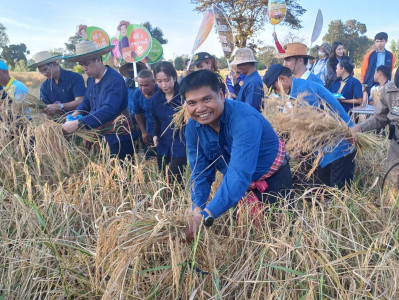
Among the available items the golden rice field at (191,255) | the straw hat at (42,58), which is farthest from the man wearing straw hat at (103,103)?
the golden rice field at (191,255)

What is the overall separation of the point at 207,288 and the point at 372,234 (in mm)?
1014

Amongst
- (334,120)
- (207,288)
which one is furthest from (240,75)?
(207,288)

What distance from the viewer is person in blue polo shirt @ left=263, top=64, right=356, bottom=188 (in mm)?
2465

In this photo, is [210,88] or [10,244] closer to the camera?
[210,88]

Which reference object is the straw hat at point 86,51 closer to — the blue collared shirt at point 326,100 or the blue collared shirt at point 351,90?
the blue collared shirt at point 326,100

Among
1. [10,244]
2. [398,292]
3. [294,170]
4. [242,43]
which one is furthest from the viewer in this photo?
[242,43]

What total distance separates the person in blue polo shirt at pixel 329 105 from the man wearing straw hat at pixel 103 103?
146cm

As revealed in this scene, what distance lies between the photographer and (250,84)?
3344 millimetres

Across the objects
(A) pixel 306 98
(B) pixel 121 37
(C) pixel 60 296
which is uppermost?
(B) pixel 121 37

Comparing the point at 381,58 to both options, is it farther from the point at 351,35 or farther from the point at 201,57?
the point at 351,35

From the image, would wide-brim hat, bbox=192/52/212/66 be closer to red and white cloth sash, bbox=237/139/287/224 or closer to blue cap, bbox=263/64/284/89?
blue cap, bbox=263/64/284/89

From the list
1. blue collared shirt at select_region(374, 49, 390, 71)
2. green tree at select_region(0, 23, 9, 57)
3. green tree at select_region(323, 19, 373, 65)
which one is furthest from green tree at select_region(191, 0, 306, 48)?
green tree at select_region(0, 23, 9, 57)

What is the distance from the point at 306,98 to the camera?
251cm

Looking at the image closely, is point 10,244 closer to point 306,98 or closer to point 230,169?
point 230,169
